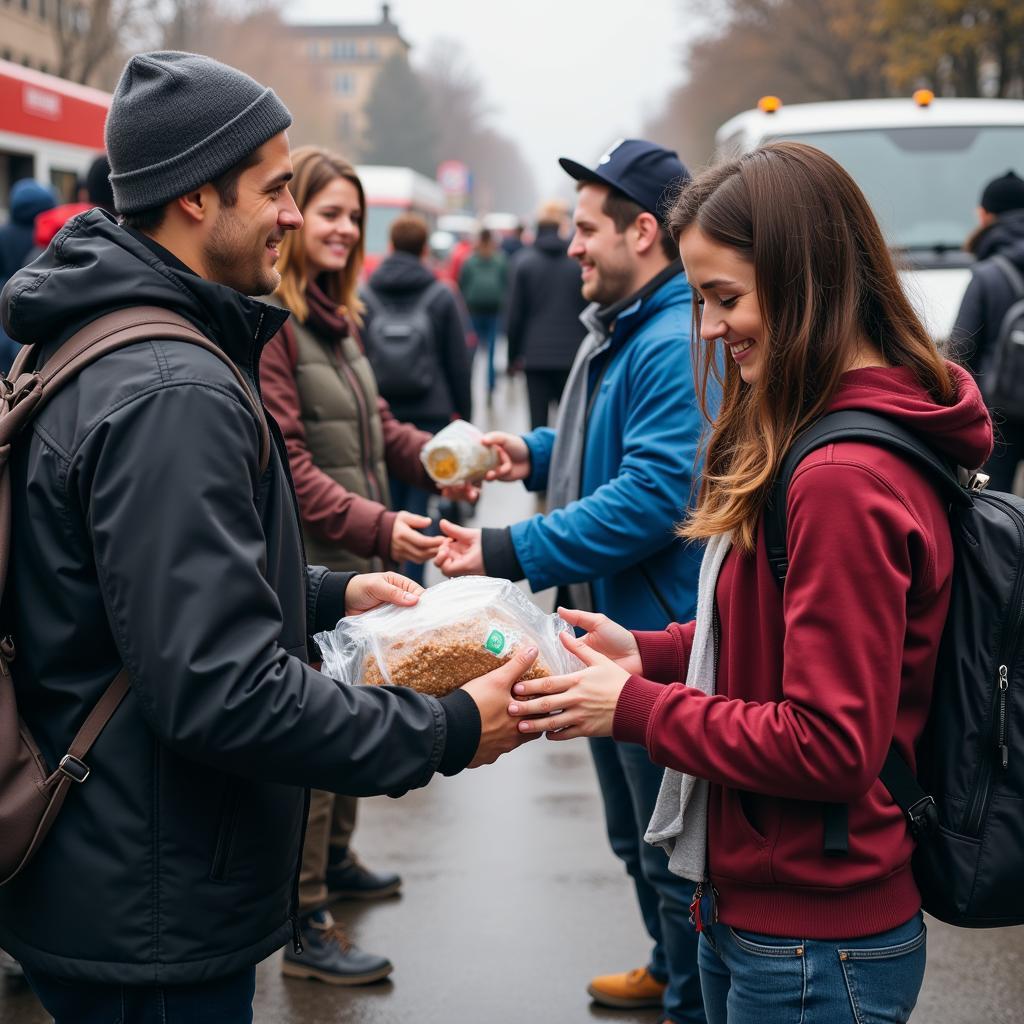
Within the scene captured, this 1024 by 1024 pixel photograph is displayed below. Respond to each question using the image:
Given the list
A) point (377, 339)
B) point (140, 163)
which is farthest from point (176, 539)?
point (377, 339)

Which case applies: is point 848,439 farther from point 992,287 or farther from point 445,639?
point 992,287

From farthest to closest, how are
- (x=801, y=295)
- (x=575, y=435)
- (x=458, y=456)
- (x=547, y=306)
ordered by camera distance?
(x=547, y=306) < (x=458, y=456) < (x=575, y=435) < (x=801, y=295)

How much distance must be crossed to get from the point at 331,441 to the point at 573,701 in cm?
221

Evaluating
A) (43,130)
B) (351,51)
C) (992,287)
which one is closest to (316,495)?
(992,287)

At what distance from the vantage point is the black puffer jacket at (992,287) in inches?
266

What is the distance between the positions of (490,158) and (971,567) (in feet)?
433

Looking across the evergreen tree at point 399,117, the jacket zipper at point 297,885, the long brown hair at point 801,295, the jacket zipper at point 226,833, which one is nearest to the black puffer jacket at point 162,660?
the jacket zipper at point 226,833

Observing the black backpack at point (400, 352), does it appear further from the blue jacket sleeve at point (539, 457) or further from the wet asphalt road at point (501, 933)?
the blue jacket sleeve at point (539, 457)

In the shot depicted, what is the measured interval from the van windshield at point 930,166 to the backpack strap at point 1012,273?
1.84 metres

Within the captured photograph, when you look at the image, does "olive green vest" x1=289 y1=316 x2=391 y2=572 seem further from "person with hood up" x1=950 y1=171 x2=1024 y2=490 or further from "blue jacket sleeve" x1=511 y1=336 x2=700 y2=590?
"person with hood up" x1=950 y1=171 x2=1024 y2=490

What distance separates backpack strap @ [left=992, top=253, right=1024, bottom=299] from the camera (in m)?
6.75

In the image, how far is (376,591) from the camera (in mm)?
2643

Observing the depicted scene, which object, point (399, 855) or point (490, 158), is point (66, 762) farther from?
point (490, 158)

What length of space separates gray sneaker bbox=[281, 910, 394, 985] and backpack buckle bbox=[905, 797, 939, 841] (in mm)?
2361
